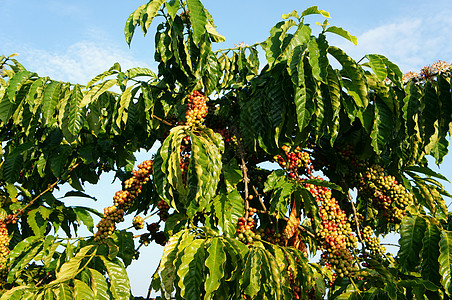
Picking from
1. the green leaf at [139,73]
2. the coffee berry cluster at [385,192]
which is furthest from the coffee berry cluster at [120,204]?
the coffee berry cluster at [385,192]

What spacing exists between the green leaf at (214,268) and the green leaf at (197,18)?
1.15 m

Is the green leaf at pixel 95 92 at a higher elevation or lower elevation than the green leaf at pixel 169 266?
higher

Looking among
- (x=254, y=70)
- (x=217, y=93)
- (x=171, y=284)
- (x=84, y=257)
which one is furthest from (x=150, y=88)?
(x=171, y=284)

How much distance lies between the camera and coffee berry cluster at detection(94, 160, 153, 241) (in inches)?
96.7

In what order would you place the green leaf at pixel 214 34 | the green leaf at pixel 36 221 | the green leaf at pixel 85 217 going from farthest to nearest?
the green leaf at pixel 85 217 < the green leaf at pixel 36 221 < the green leaf at pixel 214 34

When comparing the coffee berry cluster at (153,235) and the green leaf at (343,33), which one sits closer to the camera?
the green leaf at (343,33)

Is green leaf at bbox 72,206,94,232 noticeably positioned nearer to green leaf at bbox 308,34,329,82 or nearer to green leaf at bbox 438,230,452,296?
green leaf at bbox 308,34,329,82

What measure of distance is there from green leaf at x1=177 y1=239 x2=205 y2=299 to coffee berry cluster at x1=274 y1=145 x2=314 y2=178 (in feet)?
2.67

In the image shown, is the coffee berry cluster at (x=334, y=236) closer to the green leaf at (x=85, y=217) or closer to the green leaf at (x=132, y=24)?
the green leaf at (x=132, y=24)

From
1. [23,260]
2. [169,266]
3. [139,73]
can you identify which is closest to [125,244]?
[169,266]

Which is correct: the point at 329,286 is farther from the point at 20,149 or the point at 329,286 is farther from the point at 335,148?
the point at 20,149

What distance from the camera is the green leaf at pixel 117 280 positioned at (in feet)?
7.18

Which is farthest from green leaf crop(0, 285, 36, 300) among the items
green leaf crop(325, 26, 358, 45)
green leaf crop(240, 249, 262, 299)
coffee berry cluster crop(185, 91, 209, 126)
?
green leaf crop(325, 26, 358, 45)

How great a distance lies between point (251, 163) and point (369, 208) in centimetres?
99
